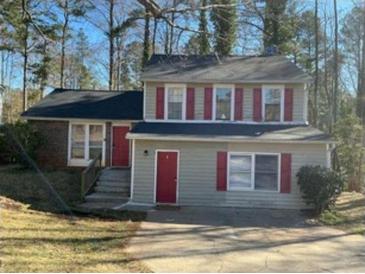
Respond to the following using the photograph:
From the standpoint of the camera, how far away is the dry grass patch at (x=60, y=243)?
754cm

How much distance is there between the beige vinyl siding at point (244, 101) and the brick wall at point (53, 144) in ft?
17.1

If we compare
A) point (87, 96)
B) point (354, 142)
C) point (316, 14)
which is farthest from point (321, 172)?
point (316, 14)

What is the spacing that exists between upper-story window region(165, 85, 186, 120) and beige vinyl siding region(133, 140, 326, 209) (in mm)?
2058

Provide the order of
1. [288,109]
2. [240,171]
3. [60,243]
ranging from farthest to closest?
[288,109]
[240,171]
[60,243]

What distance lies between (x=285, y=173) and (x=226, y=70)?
5.59m

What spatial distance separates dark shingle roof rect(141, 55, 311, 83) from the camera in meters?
19.0

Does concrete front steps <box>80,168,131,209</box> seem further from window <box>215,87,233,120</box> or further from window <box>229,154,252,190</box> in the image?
window <box>215,87,233,120</box>

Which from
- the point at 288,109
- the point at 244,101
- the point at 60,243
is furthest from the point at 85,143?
the point at 60,243

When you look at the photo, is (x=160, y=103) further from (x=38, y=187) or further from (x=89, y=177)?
(x=38, y=187)

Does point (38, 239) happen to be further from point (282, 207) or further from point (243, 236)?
point (282, 207)

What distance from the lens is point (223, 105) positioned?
62.5 feet

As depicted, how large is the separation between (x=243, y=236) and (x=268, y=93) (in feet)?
28.2

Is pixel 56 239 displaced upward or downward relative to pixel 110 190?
downward

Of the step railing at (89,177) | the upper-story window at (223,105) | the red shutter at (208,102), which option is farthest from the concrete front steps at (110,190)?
the upper-story window at (223,105)
